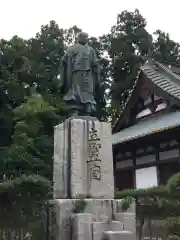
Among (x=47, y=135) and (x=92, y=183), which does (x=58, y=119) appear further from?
(x=92, y=183)

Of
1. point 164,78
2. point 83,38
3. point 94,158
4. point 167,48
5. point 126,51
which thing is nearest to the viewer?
point 94,158

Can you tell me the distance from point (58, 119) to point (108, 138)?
9396mm

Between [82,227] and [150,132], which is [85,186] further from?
[150,132]

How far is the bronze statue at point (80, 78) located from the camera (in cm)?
664

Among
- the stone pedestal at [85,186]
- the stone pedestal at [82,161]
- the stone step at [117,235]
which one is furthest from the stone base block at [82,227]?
the stone pedestal at [82,161]

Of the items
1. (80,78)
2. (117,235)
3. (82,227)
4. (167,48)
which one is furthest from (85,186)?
(167,48)

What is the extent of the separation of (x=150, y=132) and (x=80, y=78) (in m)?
5.60

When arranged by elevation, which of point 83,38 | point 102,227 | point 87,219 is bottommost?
point 102,227

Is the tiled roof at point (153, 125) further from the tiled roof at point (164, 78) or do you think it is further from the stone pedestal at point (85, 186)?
the stone pedestal at point (85, 186)

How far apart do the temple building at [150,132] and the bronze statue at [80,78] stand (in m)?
4.78

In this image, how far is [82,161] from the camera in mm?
6012

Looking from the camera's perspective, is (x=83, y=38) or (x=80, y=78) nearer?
(x=80, y=78)

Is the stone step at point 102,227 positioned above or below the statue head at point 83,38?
below

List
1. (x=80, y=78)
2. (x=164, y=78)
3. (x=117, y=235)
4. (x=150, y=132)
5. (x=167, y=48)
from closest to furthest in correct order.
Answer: (x=117, y=235), (x=80, y=78), (x=150, y=132), (x=164, y=78), (x=167, y=48)
